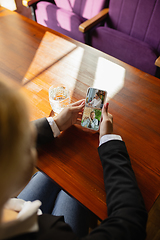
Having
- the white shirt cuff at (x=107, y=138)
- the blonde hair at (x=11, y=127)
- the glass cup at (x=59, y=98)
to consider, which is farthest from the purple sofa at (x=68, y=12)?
the blonde hair at (x=11, y=127)

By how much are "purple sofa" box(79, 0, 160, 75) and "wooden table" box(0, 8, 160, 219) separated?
0.64m

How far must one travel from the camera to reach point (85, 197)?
65 cm

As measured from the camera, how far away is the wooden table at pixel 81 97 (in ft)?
2.28

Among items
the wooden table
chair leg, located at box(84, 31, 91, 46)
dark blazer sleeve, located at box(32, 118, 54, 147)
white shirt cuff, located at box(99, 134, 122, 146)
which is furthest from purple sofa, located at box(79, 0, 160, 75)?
dark blazer sleeve, located at box(32, 118, 54, 147)

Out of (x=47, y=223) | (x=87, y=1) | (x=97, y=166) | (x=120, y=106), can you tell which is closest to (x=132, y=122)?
(x=120, y=106)

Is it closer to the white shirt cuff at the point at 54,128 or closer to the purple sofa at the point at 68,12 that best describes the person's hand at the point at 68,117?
the white shirt cuff at the point at 54,128

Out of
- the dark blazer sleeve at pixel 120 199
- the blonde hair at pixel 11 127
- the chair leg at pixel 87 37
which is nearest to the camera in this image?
the blonde hair at pixel 11 127

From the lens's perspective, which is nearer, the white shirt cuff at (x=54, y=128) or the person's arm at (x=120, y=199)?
the person's arm at (x=120, y=199)

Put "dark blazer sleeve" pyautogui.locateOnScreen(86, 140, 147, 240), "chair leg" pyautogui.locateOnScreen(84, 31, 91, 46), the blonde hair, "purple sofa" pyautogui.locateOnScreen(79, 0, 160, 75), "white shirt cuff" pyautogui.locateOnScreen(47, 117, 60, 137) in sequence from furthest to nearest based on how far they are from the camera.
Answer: "chair leg" pyautogui.locateOnScreen(84, 31, 91, 46) < "purple sofa" pyautogui.locateOnScreen(79, 0, 160, 75) < "white shirt cuff" pyautogui.locateOnScreen(47, 117, 60, 137) < "dark blazer sleeve" pyautogui.locateOnScreen(86, 140, 147, 240) < the blonde hair

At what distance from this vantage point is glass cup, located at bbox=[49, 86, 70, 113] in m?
0.88

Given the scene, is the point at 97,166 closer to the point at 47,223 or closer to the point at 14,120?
the point at 47,223

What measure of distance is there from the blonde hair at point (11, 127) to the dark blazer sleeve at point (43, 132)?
42 centimetres

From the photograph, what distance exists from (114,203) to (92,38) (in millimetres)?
1712

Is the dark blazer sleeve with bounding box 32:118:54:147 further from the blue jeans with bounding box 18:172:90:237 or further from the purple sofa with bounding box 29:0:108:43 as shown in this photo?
the purple sofa with bounding box 29:0:108:43
